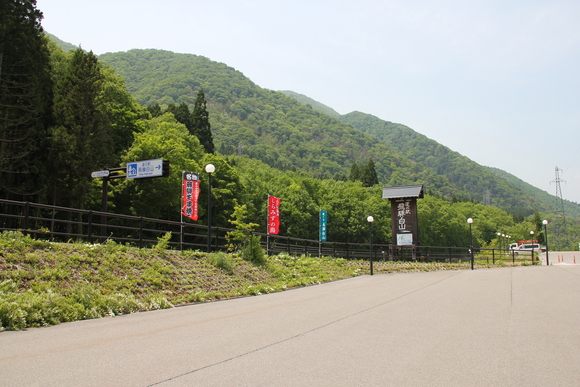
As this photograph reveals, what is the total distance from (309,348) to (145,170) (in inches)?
582

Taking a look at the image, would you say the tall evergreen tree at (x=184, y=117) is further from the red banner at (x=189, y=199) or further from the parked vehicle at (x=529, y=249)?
the parked vehicle at (x=529, y=249)

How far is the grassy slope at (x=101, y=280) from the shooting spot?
8.94 m

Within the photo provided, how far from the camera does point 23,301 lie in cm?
859

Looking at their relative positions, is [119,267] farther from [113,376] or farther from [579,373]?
[579,373]

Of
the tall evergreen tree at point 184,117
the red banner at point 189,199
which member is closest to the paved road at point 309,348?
the red banner at point 189,199

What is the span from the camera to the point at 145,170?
63.8 ft

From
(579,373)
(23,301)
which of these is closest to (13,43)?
(23,301)

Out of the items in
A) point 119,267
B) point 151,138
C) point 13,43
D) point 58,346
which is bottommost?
point 58,346

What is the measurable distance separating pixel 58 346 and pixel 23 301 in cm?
261

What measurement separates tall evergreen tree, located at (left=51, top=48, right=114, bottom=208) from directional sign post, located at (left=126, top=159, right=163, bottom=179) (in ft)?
47.6

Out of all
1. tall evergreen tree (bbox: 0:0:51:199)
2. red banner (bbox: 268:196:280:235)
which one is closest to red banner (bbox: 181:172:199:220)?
red banner (bbox: 268:196:280:235)

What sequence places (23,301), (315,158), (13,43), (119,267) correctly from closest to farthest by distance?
(23,301) < (119,267) < (13,43) < (315,158)

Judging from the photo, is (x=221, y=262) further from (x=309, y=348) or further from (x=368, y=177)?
(x=368, y=177)

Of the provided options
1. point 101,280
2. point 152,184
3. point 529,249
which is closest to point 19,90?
point 152,184
